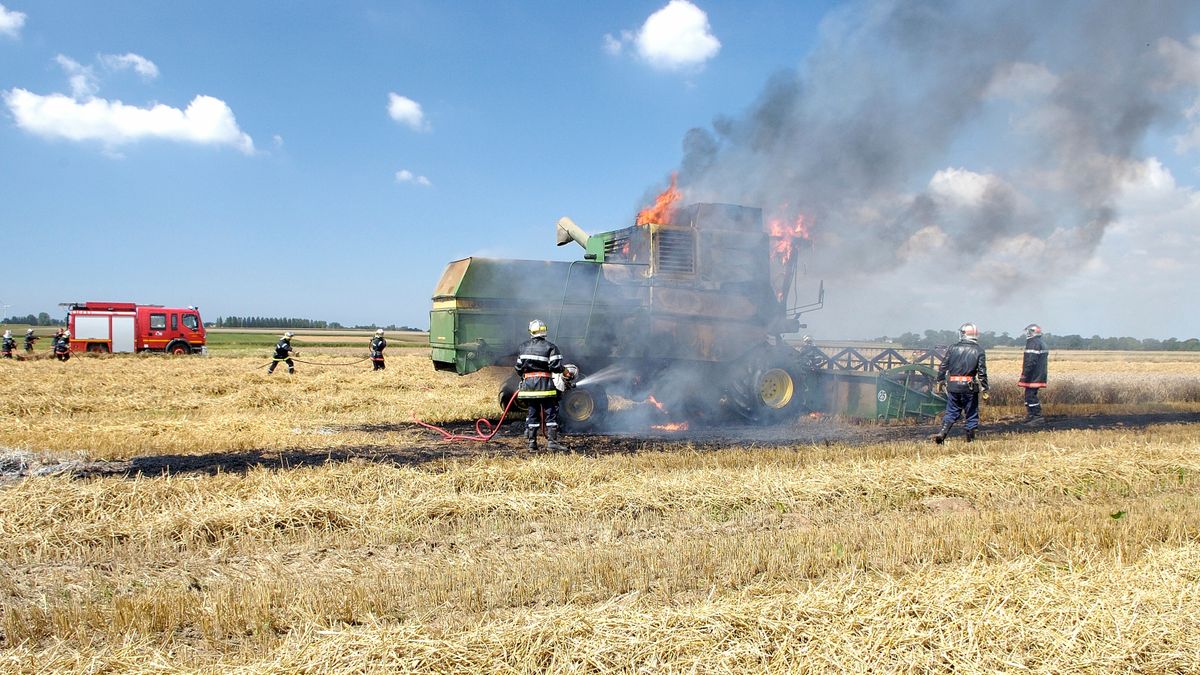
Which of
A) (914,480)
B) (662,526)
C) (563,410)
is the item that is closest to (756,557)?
(662,526)

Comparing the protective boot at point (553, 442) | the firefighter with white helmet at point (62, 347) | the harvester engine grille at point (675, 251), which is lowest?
the protective boot at point (553, 442)

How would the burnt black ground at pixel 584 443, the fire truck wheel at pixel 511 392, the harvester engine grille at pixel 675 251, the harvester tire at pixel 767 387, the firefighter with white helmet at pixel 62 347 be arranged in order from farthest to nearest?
the firefighter with white helmet at pixel 62 347 → the harvester tire at pixel 767 387 → the harvester engine grille at pixel 675 251 → the fire truck wheel at pixel 511 392 → the burnt black ground at pixel 584 443

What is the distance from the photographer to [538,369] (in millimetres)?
10336

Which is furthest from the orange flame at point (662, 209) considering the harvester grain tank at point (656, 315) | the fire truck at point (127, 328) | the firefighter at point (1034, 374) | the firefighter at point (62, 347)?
the fire truck at point (127, 328)


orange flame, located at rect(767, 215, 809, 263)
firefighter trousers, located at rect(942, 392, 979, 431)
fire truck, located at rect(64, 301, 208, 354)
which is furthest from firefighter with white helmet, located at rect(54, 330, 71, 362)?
firefighter trousers, located at rect(942, 392, 979, 431)

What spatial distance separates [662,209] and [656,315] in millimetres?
2668

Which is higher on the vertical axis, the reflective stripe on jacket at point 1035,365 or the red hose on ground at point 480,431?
the reflective stripe on jacket at point 1035,365

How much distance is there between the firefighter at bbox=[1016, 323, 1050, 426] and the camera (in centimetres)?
1412

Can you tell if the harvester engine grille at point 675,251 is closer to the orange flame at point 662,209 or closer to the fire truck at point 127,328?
the orange flame at point 662,209

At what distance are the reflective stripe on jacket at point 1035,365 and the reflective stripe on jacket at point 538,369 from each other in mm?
9383

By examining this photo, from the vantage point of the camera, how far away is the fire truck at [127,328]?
34.3m

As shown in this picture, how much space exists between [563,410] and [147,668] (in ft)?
29.3

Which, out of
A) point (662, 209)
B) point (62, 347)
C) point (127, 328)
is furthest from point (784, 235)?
point (127, 328)

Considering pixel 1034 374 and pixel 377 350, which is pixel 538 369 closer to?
pixel 1034 374
